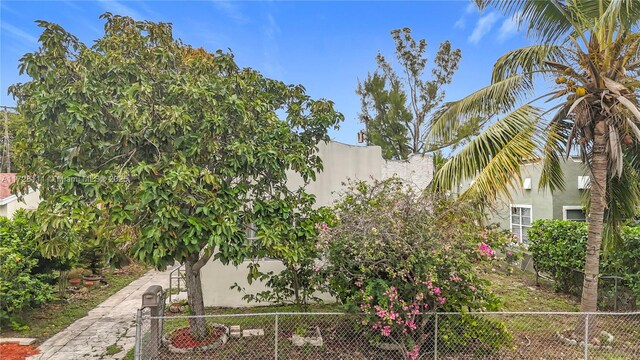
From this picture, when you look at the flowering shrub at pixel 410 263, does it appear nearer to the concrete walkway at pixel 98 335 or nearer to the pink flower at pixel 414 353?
the pink flower at pixel 414 353

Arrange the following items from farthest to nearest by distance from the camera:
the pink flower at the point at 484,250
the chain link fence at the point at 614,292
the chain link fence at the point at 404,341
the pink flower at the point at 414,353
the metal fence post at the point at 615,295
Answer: the metal fence post at the point at 615,295 < the chain link fence at the point at 614,292 < the chain link fence at the point at 404,341 < the pink flower at the point at 414,353 < the pink flower at the point at 484,250

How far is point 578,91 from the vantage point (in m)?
5.98

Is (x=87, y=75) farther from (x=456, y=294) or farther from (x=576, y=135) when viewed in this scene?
(x=576, y=135)

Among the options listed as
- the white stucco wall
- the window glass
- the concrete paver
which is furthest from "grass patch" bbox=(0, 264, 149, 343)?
the window glass

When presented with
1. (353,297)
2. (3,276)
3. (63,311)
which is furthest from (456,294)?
(63,311)

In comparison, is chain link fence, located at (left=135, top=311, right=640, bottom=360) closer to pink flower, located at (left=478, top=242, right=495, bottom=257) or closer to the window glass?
pink flower, located at (left=478, top=242, right=495, bottom=257)

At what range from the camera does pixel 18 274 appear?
22.8ft

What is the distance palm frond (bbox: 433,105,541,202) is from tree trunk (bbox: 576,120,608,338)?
3.26ft

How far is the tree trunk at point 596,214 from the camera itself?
6152 mm

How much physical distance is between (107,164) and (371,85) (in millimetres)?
18818

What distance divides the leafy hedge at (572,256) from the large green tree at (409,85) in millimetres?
11499

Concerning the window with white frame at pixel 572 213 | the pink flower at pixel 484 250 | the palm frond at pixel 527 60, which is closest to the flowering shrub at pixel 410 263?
the pink flower at pixel 484 250

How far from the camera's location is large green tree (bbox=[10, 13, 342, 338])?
14.5ft

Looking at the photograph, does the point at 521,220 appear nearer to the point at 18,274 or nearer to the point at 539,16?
the point at 539,16
